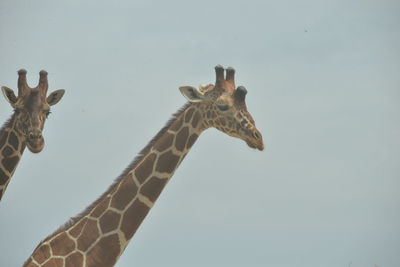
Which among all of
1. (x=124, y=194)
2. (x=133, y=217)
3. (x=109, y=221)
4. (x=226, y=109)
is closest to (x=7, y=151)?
(x=124, y=194)

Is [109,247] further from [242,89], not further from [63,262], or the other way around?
[242,89]

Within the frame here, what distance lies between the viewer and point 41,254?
12.8 meters

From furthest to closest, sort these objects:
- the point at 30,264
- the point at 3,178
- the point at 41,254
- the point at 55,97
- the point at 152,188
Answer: the point at 55,97
the point at 3,178
the point at 152,188
the point at 41,254
the point at 30,264

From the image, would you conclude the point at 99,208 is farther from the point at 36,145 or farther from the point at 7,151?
the point at 7,151

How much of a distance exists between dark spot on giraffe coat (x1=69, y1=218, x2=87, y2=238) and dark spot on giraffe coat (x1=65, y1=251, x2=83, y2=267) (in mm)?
338

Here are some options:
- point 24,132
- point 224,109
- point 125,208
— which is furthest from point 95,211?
point 24,132

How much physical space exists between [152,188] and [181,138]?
958 mm

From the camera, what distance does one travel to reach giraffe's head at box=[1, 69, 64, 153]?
54.1ft

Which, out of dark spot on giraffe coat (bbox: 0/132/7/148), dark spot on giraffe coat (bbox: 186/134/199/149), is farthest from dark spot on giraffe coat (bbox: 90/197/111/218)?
dark spot on giraffe coat (bbox: 0/132/7/148)

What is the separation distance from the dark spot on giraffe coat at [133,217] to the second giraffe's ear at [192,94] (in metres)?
1.88

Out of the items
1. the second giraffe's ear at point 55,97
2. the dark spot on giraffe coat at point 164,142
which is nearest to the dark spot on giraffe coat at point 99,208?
the dark spot on giraffe coat at point 164,142

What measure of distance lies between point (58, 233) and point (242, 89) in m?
3.68

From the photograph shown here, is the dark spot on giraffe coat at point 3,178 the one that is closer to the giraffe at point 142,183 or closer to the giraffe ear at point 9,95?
the giraffe ear at point 9,95

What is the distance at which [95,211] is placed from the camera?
43.6ft
